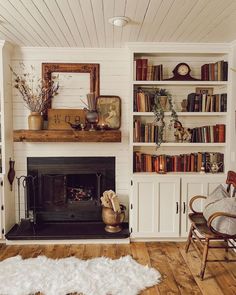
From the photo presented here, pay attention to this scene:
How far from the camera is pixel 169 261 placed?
3.41 m

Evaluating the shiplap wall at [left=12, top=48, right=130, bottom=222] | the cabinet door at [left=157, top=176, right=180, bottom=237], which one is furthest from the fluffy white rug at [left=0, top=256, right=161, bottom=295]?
the shiplap wall at [left=12, top=48, right=130, bottom=222]

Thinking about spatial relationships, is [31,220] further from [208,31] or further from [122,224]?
[208,31]

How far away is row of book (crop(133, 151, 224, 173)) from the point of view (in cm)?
404

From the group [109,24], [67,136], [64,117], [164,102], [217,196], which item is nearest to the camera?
[109,24]

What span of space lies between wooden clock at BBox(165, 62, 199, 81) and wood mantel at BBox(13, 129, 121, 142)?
1038mm

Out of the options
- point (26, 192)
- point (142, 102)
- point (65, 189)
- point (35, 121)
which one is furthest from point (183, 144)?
point (26, 192)

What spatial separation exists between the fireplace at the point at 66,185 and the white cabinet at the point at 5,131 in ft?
1.07

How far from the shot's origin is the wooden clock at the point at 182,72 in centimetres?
396

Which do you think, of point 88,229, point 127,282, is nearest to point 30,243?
point 88,229

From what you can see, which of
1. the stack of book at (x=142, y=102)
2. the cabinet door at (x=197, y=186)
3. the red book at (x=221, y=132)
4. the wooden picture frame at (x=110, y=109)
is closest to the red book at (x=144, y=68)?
the stack of book at (x=142, y=102)

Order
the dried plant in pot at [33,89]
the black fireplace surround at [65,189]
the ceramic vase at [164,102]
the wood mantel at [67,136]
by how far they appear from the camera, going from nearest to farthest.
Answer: the wood mantel at [67,136], the ceramic vase at [164,102], the dried plant in pot at [33,89], the black fireplace surround at [65,189]

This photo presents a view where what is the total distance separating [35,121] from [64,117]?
401 mm

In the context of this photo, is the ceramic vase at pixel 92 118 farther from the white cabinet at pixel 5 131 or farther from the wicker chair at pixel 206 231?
the wicker chair at pixel 206 231

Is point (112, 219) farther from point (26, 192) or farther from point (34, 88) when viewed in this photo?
point (34, 88)
